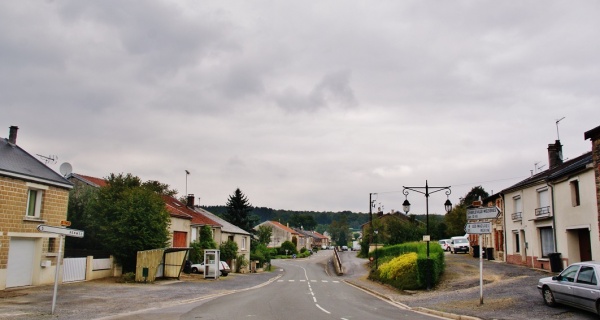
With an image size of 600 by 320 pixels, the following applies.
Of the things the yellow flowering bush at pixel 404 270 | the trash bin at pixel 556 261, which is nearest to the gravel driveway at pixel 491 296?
the trash bin at pixel 556 261

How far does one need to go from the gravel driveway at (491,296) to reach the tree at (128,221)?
15.3 metres

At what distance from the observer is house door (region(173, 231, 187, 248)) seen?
38.3 metres

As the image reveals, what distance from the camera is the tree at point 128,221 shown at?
29.8m

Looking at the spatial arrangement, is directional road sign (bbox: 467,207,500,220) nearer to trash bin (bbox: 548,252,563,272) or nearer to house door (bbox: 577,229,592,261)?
house door (bbox: 577,229,592,261)

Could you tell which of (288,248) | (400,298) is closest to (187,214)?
(400,298)

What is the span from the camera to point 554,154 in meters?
34.2

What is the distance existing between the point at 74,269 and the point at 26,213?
4.64 metres

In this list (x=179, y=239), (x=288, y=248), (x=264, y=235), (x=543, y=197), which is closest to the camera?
(x=543, y=197)

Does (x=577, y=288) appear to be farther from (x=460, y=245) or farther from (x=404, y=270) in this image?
(x=460, y=245)

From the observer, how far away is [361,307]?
1862cm

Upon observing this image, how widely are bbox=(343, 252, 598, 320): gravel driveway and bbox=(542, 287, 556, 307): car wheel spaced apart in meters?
0.19

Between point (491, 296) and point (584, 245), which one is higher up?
point (584, 245)

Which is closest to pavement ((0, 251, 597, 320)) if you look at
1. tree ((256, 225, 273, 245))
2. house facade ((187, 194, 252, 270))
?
house facade ((187, 194, 252, 270))

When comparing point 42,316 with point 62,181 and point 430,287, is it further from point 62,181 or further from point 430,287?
point 430,287
